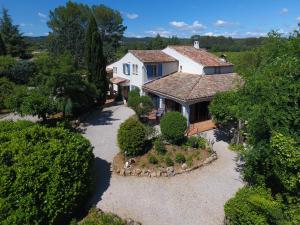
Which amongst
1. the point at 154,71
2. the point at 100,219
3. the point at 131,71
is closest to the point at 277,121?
the point at 100,219

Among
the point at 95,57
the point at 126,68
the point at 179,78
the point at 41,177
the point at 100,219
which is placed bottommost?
the point at 100,219

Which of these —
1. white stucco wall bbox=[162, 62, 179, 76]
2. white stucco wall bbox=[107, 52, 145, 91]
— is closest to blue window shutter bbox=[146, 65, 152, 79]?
white stucco wall bbox=[107, 52, 145, 91]

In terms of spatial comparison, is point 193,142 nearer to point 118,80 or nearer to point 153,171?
point 153,171

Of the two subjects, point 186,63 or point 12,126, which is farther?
point 186,63

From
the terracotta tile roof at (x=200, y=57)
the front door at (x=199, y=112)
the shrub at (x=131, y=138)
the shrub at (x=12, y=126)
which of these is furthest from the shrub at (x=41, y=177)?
the terracotta tile roof at (x=200, y=57)

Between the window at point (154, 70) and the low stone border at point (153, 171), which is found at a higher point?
the window at point (154, 70)

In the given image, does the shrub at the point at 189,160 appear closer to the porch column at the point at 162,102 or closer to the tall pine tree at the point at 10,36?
the porch column at the point at 162,102

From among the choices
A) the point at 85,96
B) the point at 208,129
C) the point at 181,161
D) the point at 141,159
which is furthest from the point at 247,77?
the point at 85,96
